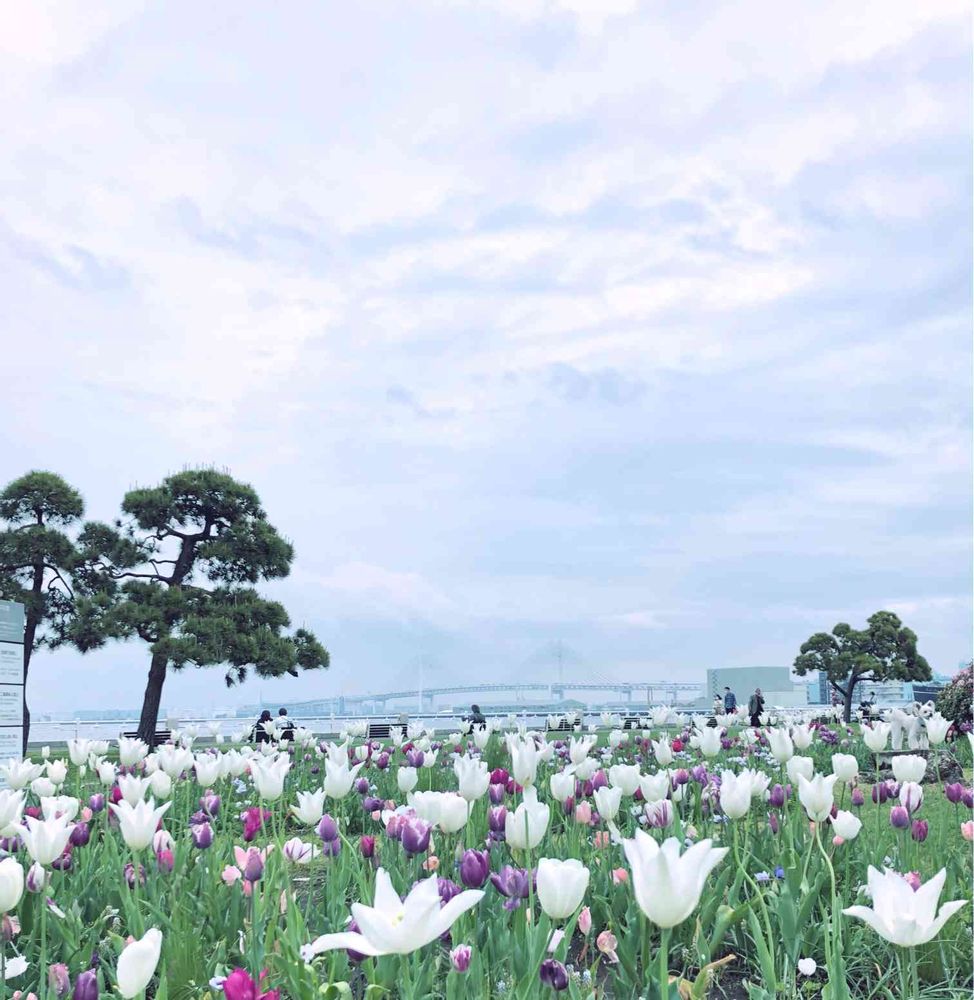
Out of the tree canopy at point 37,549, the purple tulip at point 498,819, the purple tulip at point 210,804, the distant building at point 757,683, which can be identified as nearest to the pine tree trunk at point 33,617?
the tree canopy at point 37,549

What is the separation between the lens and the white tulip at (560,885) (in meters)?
2.95

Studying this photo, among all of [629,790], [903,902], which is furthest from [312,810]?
[903,902]

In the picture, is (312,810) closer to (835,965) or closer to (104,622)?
(835,965)

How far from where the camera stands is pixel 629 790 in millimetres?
5656

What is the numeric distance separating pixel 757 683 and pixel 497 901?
2182 inches

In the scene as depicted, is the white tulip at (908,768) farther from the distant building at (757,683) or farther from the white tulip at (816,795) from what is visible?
the distant building at (757,683)

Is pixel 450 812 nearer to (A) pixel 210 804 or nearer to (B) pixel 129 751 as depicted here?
(A) pixel 210 804

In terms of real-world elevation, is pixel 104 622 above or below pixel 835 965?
above

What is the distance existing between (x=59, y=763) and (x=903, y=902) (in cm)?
622

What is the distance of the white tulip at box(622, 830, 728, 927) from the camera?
2375 millimetres

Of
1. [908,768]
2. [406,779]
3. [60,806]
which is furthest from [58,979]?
[908,768]

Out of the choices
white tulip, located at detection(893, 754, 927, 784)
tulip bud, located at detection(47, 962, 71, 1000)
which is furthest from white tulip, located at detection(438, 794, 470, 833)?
white tulip, located at detection(893, 754, 927, 784)

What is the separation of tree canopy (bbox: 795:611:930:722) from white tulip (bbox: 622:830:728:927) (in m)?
46.9

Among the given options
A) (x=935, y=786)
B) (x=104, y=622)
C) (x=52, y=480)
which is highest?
(x=52, y=480)
